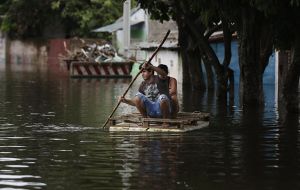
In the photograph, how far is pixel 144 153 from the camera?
1266 cm

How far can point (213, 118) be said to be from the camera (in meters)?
19.2

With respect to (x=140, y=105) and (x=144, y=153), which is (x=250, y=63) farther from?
(x=144, y=153)

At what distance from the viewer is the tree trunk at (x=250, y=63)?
20219 mm

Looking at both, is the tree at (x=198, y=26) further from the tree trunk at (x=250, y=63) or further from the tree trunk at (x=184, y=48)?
the tree trunk at (x=250, y=63)

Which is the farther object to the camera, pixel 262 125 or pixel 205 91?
pixel 205 91

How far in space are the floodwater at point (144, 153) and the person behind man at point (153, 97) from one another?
2.24 ft

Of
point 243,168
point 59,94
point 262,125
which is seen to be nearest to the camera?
point 243,168

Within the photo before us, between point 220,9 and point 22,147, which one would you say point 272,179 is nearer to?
point 22,147

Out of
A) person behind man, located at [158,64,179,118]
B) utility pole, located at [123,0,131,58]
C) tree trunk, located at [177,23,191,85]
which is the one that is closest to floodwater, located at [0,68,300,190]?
person behind man, located at [158,64,179,118]

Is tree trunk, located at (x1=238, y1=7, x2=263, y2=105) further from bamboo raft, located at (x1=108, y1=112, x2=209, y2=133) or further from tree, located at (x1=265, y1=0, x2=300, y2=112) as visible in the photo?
bamboo raft, located at (x1=108, y1=112, x2=209, y2=133)

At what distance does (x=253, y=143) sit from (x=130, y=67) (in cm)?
2995

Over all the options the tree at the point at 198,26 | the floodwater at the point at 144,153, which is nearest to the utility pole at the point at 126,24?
the tree at the point at 198,26

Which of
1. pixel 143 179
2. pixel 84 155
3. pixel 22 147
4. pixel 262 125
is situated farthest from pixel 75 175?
pixel 262 125

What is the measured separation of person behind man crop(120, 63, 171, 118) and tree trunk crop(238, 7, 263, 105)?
181 inches
